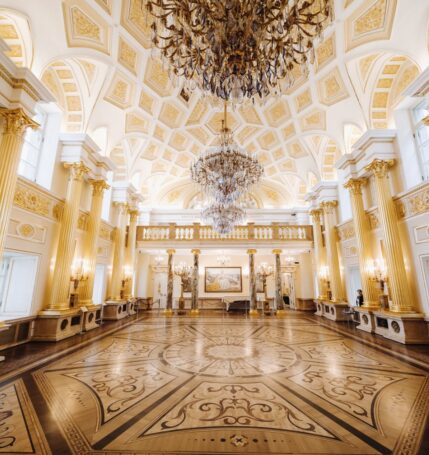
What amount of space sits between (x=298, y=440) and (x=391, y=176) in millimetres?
7219

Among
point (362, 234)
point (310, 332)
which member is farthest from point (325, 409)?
point (362, 234)

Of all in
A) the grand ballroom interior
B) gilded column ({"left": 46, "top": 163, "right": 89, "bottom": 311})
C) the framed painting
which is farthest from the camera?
the framed painting

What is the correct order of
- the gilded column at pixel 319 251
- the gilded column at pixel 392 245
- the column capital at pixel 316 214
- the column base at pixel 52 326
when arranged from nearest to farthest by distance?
the column base at pixel 52 326, the gilded column at pixel 392 245, the gilded column at pixel 319 251, the column capital at pixel 316 214

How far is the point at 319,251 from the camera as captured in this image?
35.6 ft

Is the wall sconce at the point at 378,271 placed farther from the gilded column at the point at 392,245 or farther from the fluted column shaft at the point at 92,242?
the fluted column shaft at the point at 92,242

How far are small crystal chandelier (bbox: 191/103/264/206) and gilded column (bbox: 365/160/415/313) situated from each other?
3.38 metres

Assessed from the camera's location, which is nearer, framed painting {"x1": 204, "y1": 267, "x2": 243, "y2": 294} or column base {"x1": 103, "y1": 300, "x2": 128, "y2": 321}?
column base {"x1": 103, "y1": 300, "x2": 128, "y2": 321}

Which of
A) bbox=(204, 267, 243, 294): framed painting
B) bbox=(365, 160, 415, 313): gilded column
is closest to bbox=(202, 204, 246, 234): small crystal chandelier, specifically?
bbox=(365, 160, 415, 313): gilded column

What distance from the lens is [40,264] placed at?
6012mm

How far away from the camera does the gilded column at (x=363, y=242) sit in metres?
7.01

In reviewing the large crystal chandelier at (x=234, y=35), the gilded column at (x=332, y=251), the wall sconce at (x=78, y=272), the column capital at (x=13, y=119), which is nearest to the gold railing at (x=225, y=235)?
the gilded column at (x=332, y=251)

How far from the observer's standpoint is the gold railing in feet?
38.8

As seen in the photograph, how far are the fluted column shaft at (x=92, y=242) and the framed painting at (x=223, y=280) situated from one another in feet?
24.8

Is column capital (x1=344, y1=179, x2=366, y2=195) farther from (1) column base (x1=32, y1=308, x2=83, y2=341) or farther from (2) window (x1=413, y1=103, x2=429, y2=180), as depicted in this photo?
(1) column base (x1=32, y1=308, x2=83, y2=341)
